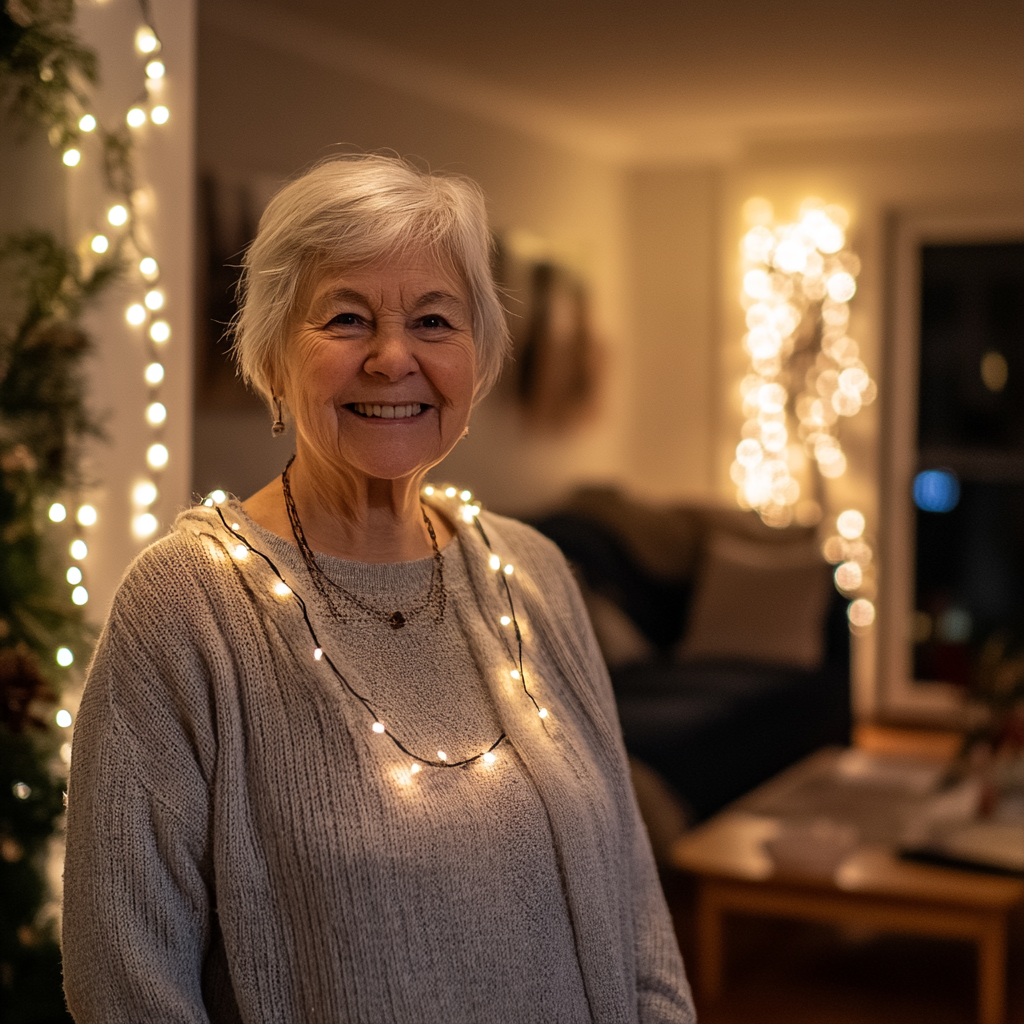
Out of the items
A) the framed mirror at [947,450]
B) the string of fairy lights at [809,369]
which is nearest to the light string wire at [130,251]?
the string of fairy lights at [809,369]

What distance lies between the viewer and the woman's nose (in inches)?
49.8

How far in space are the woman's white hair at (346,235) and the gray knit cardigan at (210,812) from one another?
0.73ft

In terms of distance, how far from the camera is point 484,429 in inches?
228

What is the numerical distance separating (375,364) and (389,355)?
2cm

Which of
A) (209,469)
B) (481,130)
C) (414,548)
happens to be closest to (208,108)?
(209,469)

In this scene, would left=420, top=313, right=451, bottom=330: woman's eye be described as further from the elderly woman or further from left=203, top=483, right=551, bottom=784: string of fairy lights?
left=203, top=483, right=551, bottom=784: string of fairy lights

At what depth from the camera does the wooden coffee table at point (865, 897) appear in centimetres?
307

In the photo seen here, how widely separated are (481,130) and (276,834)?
496 centimetres

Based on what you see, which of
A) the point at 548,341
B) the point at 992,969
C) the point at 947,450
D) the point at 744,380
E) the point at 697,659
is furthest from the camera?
the point at 744,380

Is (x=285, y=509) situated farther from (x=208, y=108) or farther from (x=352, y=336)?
(x=208, y=108)

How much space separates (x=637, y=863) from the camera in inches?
57.4

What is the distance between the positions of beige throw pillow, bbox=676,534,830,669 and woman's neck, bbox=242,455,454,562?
410 cm

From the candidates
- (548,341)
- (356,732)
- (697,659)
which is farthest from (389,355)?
(548,341)

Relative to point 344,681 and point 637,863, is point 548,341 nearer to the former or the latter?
point 637,863
